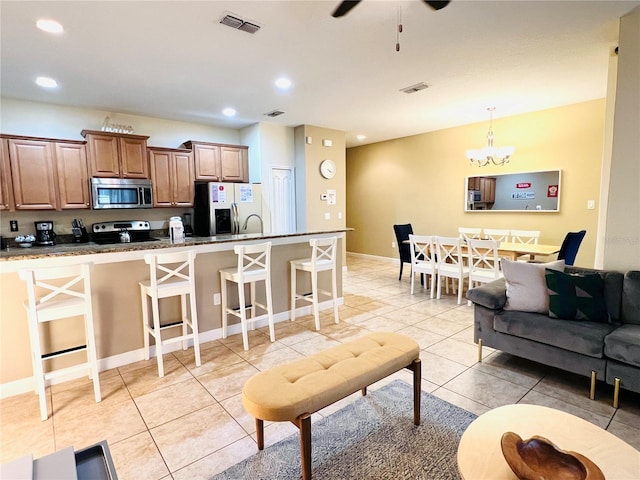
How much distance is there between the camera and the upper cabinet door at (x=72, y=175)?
14.4 feet

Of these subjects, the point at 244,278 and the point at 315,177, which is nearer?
the point at 244,278

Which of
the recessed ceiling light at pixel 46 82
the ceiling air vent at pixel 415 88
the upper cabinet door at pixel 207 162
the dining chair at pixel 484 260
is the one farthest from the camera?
the upper cabinet door at pixel 207 162

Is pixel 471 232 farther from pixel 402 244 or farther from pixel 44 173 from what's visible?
pixel 44 173

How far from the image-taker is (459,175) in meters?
6.45

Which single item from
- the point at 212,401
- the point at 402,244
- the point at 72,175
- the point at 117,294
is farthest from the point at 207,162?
the point at 212,401

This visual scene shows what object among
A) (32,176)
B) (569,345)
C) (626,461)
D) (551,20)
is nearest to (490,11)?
(551,20)

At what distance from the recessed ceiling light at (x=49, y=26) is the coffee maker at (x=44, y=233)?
9.18ft

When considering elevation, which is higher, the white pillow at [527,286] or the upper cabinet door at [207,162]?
the upper cabinet door at [207,162]

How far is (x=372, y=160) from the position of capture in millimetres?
8109

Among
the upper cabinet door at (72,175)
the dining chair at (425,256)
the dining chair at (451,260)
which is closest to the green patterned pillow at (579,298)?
the dining chair at (451,260)

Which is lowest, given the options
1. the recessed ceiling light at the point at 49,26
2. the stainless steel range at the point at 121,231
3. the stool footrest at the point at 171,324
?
the stool footrest at the point at 171,324

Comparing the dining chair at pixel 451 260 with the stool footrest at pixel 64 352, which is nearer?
the stool footrest at pixel 64 352

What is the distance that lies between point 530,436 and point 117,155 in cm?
537

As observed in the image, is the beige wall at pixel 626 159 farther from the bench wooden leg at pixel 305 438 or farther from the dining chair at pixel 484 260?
the bench wooden leg at pixel 305 438
